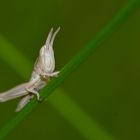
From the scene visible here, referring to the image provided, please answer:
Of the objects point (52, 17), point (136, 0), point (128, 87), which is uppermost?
point (52, 17)

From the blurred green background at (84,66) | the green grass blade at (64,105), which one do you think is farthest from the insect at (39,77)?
the blurred green background at (84,66)

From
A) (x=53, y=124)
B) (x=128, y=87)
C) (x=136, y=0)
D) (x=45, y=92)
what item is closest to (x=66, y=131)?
(x=53, y=124)

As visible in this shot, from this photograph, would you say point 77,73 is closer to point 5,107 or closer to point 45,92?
point 5,107

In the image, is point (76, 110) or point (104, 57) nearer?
point (76, 110)

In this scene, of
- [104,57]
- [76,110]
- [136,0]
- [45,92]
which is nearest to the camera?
[136,0]

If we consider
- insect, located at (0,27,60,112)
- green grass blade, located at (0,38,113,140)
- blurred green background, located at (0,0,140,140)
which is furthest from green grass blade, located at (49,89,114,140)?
blurred green background, located at (0,0,140,140)

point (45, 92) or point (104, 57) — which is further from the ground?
point (104, 57)

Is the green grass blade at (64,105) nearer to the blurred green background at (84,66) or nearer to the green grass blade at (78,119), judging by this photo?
the green grass blade at (78,119)

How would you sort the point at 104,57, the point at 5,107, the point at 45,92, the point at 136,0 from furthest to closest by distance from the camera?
the point at 104,57
the point at 5,107
the point at 45,92
the point at 136,0
